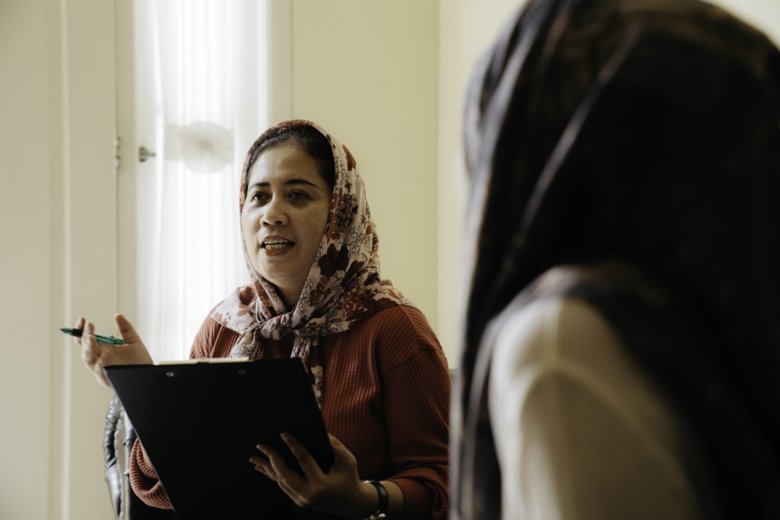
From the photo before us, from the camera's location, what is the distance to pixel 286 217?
5.56ft

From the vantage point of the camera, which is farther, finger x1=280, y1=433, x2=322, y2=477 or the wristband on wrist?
the wristband on wrist

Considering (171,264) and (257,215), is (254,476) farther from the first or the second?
(171,264)

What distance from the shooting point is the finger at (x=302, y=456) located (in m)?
1.21

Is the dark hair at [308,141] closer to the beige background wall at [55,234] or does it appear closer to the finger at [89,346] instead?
the finger at [89,346]

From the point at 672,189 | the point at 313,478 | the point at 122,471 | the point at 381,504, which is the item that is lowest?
the point at 122,471

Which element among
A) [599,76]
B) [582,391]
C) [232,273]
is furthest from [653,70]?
[232,273]

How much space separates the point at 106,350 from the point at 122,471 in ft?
1.56

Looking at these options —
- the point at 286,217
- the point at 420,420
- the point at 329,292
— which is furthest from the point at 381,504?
the point at 286,217

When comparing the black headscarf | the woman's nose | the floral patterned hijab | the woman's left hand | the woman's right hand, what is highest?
the black headscarf

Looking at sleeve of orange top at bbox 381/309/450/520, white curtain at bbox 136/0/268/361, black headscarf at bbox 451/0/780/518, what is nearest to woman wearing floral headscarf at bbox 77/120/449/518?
sleeve of orange top at bbox 381/309/450/520

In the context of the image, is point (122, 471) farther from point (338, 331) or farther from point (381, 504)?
point (381, 504)

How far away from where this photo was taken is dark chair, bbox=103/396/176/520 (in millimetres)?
1669

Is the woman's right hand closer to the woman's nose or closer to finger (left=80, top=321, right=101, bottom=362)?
finger (left=80, top=321, right=101, bottom=362)

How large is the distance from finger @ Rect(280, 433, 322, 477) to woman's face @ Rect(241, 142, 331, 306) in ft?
1.82
